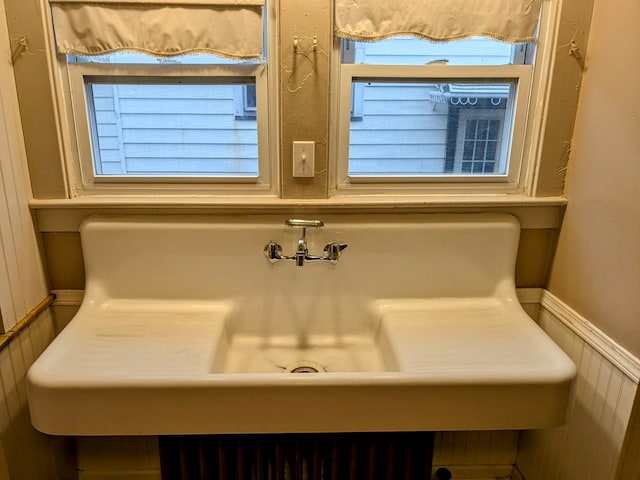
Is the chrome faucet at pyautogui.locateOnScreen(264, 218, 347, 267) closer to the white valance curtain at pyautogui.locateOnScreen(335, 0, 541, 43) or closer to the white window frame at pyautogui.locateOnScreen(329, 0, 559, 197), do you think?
the white window frame at pyautogui.locateOnScreen(329, 0, 559, 197)

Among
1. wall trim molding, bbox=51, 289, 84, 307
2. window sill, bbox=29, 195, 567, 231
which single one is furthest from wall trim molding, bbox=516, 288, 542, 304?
wall trim molding, bbox=51, 289, 84, 307

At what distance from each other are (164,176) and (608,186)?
118 centimetres

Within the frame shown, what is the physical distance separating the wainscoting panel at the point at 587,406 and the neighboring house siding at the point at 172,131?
1.00 m

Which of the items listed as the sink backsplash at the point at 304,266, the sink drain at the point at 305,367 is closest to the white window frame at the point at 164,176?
the sink backsplash at the point at 304,266

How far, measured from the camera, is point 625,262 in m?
1.00

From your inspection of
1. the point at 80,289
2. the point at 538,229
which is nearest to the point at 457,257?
the point at 538,229

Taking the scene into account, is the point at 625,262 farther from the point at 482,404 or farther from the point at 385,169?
the point at 385,169

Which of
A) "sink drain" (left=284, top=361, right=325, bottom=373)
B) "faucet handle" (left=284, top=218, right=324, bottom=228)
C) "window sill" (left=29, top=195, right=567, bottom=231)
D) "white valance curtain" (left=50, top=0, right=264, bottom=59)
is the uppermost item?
"white valance curtain" (left=50, top=0, right=264, bottom=59)

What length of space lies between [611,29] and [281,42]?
2.69ft

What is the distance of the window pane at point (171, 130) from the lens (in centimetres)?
121

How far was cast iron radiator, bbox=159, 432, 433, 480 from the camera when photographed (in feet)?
3.70

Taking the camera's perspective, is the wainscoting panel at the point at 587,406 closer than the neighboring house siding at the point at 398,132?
Yes

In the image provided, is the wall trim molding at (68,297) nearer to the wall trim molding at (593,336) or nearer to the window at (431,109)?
the window at (431,109)

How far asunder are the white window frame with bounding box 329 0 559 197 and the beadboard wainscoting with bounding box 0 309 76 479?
0.91 m
